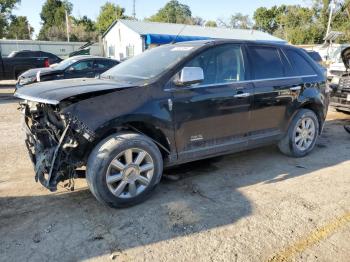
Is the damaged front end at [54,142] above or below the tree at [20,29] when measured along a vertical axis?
below

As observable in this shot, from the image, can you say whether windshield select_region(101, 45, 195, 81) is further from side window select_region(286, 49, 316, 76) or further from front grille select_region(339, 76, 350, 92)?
front grille select_region(339, 76, 350, 92)

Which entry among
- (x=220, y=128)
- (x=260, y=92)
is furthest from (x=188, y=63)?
(x=260, y=92)

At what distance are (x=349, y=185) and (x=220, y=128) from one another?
1869 mm

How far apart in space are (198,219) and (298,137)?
2719mm

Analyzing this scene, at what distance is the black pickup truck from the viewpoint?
14.8m

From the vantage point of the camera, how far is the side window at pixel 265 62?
4719mm

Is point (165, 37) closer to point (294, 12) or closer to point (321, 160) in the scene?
point (321, 160)

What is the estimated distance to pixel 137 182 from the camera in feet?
12.5

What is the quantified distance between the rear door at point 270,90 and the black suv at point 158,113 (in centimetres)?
2

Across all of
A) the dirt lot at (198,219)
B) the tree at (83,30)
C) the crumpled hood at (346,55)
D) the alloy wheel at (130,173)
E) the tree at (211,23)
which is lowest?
the dirt lot at (198,219)

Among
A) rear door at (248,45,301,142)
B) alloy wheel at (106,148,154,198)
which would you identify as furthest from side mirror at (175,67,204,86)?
rear door at (248,45,301,142)

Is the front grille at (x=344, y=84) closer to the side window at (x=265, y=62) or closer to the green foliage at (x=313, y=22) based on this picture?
the side window at (x=265, y=62)

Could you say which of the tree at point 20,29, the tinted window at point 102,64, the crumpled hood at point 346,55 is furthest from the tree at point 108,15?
the crumpled hood at point 346,55

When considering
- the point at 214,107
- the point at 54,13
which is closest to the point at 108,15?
the point at 54,13
